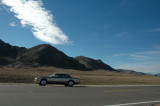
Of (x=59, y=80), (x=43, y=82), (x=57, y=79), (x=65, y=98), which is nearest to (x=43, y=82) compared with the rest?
(x=43, y=82)

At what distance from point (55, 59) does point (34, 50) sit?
66.6 feet

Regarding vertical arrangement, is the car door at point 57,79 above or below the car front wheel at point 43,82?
above

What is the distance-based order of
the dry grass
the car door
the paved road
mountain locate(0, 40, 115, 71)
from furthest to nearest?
mountain locate(0, 40, 115, 71)
the dry grass
the car door
the paved road

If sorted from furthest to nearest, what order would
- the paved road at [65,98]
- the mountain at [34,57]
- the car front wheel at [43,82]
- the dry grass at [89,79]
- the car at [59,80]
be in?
1. the mountain at [34,57]
2. the dry grass at [89,79]
3. the car at [59,80]
4. the car front wheel at [43,82]
5. the paved road at [65,98]

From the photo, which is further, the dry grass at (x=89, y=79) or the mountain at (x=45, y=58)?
the mountain at (x=45, y=58)

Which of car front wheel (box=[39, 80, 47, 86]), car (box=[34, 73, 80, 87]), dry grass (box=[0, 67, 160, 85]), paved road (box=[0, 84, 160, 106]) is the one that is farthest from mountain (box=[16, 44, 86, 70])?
paved road (box=[0, 84, 160, 106])

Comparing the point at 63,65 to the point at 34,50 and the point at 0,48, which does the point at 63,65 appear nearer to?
the point at 34,50

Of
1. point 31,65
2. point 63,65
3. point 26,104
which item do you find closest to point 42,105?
point 26,104

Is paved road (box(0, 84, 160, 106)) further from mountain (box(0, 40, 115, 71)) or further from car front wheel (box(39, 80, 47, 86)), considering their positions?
mountain (box(0, 40, 115, 71))

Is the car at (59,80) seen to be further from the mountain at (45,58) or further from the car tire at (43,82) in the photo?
the mountain at (45,58)

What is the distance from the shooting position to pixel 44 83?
105 feet

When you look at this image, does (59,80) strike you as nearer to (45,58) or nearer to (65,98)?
(65,98)

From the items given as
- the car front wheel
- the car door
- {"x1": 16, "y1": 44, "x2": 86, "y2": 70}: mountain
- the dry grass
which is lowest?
the car front wheel

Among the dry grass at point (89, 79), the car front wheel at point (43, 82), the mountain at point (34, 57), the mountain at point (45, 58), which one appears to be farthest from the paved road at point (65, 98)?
the mountain at point (45, 58)
